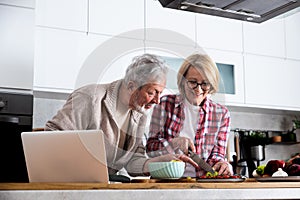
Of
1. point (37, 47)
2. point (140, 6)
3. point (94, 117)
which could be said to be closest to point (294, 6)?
point (94, 117)

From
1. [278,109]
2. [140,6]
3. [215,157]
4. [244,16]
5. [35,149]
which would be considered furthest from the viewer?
[278,109]

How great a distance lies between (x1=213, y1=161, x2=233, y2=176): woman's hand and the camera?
6.86 feet

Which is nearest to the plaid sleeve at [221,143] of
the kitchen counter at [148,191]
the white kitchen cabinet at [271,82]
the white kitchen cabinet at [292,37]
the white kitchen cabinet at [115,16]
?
the kitchen counter at [148,191]

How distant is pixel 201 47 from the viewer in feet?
11.6

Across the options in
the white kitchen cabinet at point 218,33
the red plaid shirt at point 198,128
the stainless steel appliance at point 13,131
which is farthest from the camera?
the white kitchen cabinet at point 218,33

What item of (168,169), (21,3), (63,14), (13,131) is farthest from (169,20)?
(168,169)

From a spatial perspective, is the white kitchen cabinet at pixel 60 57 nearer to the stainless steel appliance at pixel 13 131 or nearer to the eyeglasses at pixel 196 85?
the stainless steel appliance at pixel 13 131

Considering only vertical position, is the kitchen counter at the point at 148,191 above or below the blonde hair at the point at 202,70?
below

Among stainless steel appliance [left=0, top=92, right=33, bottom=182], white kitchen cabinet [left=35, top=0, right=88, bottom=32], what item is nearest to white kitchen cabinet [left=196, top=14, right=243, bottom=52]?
white kitchen cabinet [left=35, top=0, right=88, bottom=32]

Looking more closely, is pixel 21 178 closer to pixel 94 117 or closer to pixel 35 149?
pixel 94 117

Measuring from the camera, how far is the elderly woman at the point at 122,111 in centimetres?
190

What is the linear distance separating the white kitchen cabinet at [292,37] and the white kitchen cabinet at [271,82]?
0.06 meters

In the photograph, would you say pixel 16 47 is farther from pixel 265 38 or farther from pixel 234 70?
pixel 265 38

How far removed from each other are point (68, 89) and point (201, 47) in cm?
103
